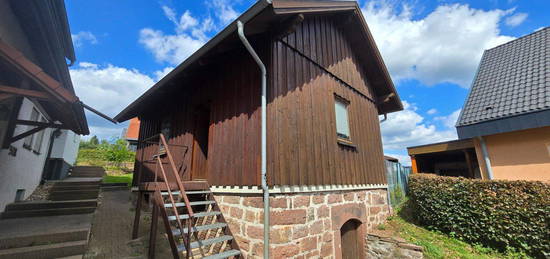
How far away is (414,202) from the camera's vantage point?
6.82 meters

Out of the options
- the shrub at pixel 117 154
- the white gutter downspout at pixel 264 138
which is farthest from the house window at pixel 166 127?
the shrub at pixel 117 154

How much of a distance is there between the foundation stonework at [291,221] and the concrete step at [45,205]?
4253mm

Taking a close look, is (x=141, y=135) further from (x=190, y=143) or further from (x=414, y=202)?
(x=414, y=202)

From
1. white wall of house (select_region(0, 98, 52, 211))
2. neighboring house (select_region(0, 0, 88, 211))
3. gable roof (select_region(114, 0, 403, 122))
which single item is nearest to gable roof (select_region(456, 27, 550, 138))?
gable roof (select_region(114, 0, 403, 122))

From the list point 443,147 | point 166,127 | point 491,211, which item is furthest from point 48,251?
point 443,147

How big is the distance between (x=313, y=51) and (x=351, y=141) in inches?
96.0

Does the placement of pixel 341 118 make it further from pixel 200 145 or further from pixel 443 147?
pixel 443 147

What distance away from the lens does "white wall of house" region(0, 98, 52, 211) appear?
4.80 metres

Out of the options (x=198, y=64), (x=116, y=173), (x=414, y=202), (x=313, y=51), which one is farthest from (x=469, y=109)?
(x=116, y=173)

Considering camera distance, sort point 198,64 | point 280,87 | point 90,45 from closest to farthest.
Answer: point 280,87 → point 198,64 → point 90,45

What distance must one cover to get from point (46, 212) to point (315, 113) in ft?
22.2

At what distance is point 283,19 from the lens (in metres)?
4.03

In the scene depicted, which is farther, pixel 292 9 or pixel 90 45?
pixel 90 45

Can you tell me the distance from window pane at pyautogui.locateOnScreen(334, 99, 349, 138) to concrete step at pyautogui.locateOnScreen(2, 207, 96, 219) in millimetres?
6689
